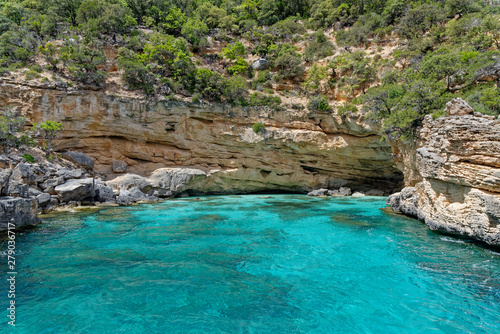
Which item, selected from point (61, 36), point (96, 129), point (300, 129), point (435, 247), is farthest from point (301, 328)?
point (61, 36)

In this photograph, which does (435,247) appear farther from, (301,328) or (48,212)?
(48,212)

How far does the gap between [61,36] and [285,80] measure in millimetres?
23535

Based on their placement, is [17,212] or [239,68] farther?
[239,68]

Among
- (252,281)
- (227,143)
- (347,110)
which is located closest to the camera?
(252,281)

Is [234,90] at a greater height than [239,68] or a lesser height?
lesser

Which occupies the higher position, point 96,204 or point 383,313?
point 383,313

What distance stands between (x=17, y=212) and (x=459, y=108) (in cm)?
1773

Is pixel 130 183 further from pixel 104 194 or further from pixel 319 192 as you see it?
pixel 319 192

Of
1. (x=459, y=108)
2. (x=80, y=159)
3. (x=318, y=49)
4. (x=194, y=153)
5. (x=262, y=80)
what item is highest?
(x=318, y=49)

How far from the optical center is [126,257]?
795cm

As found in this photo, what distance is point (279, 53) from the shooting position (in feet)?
98.7

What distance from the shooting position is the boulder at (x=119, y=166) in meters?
23.2

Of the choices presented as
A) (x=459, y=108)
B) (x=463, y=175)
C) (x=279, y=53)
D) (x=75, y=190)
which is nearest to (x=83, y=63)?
(x=75, y=190)

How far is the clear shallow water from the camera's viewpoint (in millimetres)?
4910
